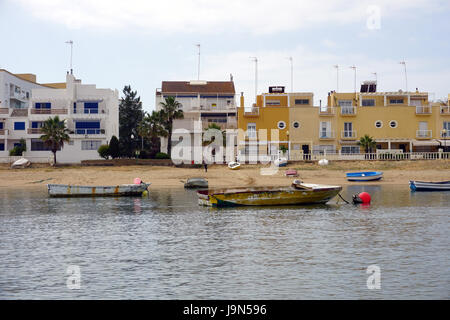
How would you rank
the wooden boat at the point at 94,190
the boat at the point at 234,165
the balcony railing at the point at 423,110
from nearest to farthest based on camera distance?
the wooden boat at the point at 94,190
the boat at the point at 234,165
the balcony railing at the point at 423,110

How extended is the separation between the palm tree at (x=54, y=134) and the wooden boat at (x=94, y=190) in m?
22.9

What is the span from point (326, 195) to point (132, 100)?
7139cm

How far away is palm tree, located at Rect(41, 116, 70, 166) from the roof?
27.9m

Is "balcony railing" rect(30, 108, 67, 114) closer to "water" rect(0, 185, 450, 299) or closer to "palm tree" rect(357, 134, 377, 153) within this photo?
"water" rect(0, 185, 450, 299)

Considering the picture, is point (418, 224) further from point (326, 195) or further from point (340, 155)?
point (340, 155)

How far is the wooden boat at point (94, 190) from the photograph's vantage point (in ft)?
182

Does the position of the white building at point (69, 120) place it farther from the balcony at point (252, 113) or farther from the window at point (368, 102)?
the window at point (368, 102)

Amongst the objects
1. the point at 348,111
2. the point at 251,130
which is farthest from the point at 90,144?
the point at 348,111

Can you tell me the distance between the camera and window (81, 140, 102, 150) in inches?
3275

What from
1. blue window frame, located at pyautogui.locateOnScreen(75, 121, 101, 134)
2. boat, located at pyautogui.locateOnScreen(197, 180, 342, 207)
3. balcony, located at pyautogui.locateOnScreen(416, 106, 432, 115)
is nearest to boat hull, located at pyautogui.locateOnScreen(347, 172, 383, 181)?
balcony, located at pyautogui.locateOnScreen(416, 106, 432, 115)

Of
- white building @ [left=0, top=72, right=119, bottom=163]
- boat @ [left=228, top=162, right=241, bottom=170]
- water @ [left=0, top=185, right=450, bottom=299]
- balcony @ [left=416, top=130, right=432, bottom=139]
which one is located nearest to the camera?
water @ [left=0, top=185, right=450, bottom=299]

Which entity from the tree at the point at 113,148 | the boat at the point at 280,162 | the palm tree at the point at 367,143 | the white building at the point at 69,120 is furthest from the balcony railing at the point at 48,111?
the palm tree at the point at 367,143

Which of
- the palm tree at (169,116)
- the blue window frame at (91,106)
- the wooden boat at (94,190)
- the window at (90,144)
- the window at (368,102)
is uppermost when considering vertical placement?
the window at (368,102)
